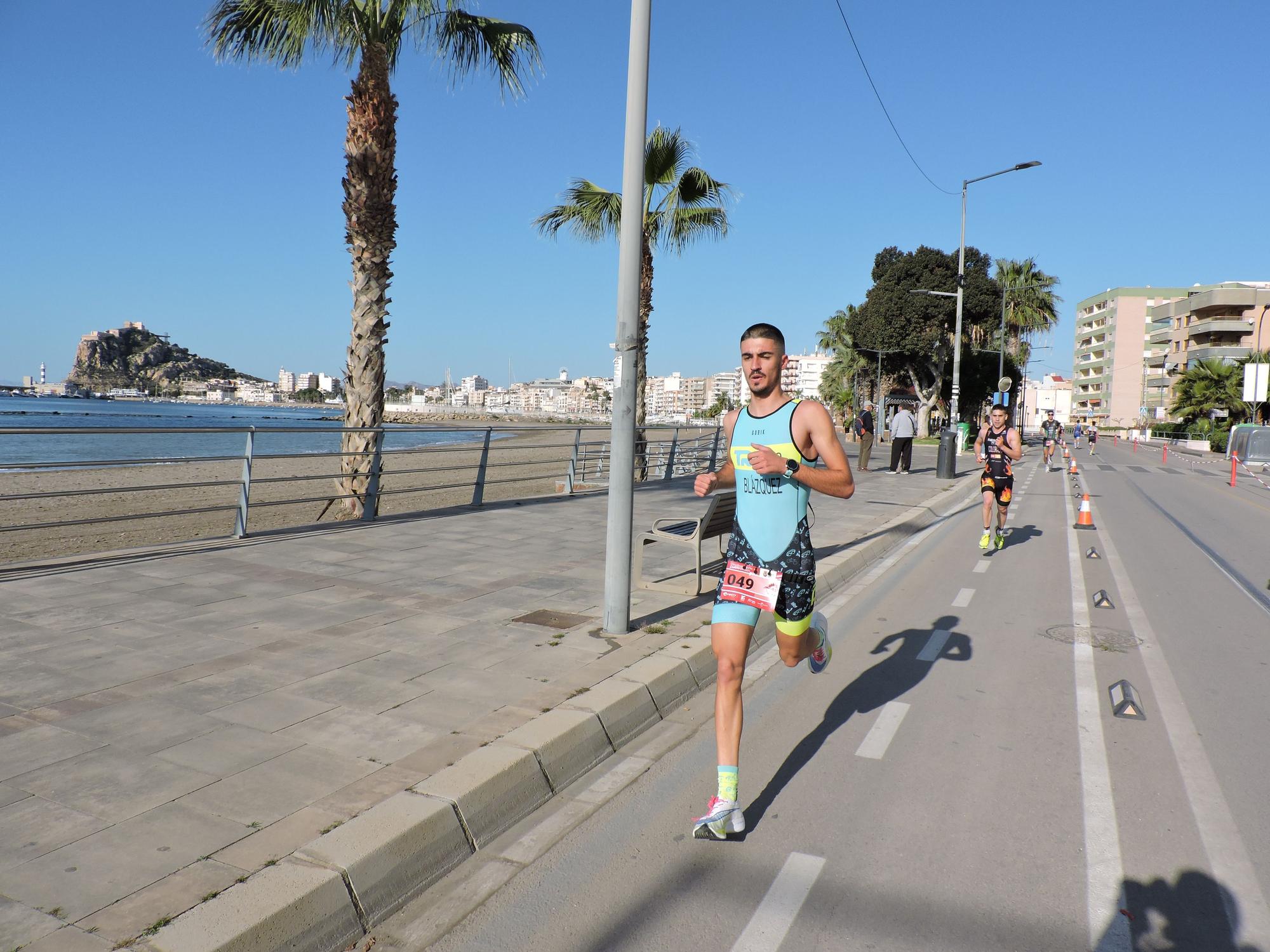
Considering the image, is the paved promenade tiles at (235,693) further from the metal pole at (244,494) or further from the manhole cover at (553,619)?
the metal pole at (244,494)

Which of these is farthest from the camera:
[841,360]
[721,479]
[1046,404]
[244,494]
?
[1046,404]

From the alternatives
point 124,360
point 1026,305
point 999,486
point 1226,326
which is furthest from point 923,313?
point 124,360

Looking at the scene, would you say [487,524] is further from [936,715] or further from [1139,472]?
[1139,472]

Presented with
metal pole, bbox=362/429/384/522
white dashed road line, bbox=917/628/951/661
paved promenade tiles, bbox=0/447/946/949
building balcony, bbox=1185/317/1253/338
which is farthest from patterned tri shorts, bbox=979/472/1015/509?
building balcony, bbox=1185/317/1253/338

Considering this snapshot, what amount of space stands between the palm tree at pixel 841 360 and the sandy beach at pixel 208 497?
41913 mm

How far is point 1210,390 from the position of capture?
206 ft

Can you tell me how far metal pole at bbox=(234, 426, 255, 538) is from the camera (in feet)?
30.2

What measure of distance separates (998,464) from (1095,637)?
15.0ft

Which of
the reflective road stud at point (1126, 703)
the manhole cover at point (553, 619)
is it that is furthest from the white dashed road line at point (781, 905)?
the manhole cover at point (553, 619)

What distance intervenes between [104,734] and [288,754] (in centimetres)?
87

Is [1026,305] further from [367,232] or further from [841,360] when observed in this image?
[367,232]

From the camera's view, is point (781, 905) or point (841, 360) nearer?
point (781, 905)

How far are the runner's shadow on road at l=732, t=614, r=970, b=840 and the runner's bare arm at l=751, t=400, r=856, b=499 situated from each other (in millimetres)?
1372

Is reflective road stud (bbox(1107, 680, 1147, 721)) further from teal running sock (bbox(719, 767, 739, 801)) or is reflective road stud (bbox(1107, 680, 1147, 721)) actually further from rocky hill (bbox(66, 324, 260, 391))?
rocky hill (bbox(66, 324, 260, 391))
